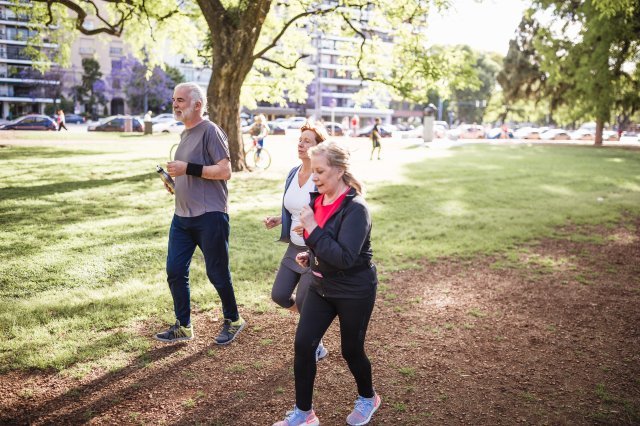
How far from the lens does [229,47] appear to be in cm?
1457

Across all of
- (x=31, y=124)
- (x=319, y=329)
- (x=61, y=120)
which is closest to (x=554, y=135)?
(x=61, y=120)

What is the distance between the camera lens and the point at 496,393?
4.07 meters

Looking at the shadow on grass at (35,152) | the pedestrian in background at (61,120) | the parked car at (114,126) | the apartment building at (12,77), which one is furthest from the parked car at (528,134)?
the apartment building at (12,77)

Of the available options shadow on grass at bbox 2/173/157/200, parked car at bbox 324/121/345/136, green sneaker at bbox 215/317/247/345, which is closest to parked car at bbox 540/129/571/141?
parked car at bbox 324/121/345/136

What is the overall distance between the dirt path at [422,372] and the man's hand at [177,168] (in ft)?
5.40

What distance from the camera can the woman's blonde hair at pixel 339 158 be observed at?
3162 millimetres

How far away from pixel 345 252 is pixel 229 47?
12820mm

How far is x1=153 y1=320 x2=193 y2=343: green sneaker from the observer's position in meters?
4.82

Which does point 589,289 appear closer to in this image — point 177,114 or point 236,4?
point 177,114

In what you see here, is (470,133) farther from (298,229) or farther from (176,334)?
(298,229)

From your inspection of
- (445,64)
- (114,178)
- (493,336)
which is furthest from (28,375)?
(445,64)

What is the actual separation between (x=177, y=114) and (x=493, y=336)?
3.75m

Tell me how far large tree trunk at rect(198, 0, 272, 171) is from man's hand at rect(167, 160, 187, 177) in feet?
36.2

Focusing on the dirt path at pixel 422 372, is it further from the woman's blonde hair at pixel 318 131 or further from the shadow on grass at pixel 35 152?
the shadow on grass at pixel 35 152
